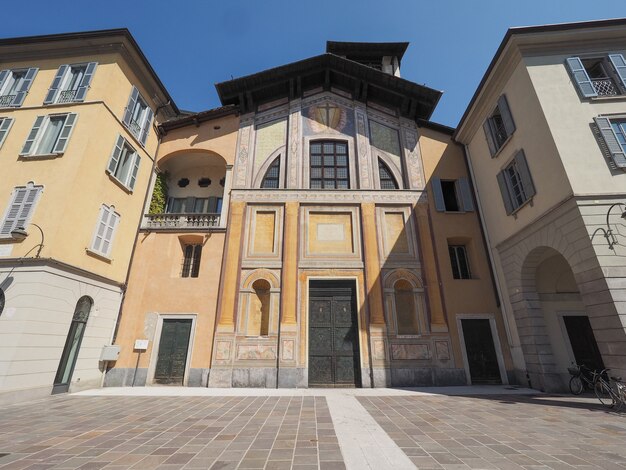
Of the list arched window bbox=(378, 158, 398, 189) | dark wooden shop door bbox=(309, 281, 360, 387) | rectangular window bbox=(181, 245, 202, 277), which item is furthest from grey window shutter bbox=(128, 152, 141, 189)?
arched window bbox=(378, 158, 398, 189)

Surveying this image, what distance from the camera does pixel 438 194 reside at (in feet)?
43.1

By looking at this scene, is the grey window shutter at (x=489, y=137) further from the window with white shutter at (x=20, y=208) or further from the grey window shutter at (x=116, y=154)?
the window with white shutter at (x=20, y=208)

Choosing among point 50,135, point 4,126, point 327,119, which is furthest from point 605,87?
point 4,126

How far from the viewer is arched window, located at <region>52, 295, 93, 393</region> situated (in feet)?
29.4

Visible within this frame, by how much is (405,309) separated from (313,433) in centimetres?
740

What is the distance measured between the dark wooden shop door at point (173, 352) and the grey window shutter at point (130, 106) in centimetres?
836

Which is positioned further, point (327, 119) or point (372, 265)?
point (327, 119)

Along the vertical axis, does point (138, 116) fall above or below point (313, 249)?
above

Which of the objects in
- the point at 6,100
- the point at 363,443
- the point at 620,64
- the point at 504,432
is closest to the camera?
the point at 363,443

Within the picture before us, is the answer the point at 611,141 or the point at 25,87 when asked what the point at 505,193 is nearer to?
the point at 611,141

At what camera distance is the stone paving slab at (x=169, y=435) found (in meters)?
3.92

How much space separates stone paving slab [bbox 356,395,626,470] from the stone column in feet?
11.7

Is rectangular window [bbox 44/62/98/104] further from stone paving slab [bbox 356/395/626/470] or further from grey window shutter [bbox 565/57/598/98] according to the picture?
grey window shutter [bbox 565/57/598/98]

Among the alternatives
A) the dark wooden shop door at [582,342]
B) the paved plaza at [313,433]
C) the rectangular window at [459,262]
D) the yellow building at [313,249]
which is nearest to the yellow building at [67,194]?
the yellow building at [313,249]
